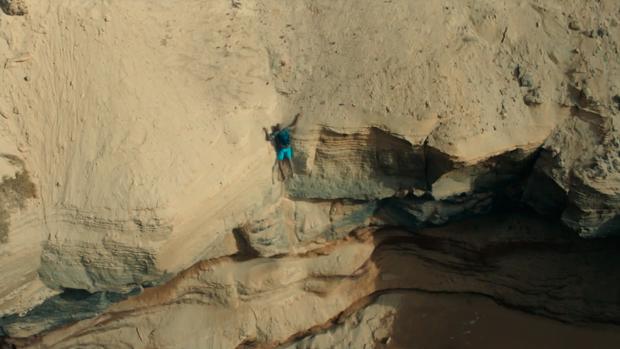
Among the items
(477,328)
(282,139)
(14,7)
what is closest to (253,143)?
(282,139)

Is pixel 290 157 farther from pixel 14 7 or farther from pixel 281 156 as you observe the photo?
pixel 14 7

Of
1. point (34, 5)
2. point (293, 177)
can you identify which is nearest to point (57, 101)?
point (34, 5)

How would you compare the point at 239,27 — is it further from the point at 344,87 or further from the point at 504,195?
the point at 504,195

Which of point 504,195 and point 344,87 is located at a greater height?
point 344,87

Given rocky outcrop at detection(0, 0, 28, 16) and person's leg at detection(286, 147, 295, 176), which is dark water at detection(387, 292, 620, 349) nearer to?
person's leg at detection(286, 147, 295, 176)

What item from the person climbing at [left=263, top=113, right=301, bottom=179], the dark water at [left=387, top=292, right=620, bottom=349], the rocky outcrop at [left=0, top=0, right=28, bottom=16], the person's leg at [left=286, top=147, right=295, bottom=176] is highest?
the rocky outcrop at [left=0, top=0, right=28, bottom=16]

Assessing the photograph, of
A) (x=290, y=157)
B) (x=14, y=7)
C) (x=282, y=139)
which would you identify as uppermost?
(x=14, y=7)

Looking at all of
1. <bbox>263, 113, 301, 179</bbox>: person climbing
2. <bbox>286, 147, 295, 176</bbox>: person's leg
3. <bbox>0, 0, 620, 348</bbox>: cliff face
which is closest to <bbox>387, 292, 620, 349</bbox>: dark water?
<bbox>0, 0, 620, 348</bbox>: cliff face

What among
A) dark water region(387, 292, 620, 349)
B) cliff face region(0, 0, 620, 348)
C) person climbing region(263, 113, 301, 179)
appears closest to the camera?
cliff face region(0, 0, 620, 348)

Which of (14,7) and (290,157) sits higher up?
(14,7)
